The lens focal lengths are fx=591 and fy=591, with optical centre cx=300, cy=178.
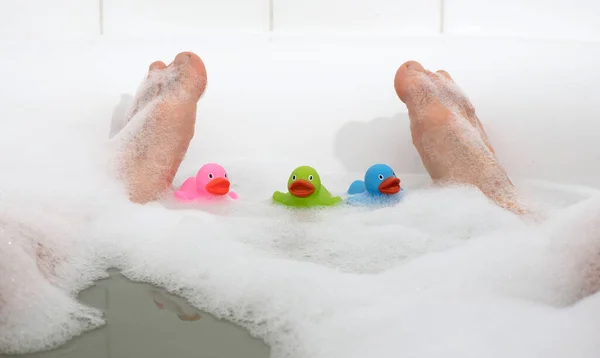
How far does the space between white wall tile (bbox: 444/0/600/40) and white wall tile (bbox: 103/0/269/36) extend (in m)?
0.58

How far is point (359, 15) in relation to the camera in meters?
1.74

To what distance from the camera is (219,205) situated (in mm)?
1114

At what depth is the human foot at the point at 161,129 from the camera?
1152 millimetres

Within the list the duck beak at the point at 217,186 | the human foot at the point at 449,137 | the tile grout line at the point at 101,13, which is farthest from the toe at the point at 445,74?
the tile grout line at the point at 101,13

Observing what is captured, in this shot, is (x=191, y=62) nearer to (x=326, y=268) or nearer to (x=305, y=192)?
(x=305, y=192)

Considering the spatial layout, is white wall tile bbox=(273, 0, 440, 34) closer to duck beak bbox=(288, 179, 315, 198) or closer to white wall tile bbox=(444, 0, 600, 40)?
white wall tile bbox=(444, 0, 600, 40)

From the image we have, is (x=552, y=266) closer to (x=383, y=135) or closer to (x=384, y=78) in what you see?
(x=383, y=135)

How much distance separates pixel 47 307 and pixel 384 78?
1.04 m

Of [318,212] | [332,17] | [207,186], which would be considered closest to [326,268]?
[318,212]

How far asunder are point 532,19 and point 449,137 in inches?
30.6

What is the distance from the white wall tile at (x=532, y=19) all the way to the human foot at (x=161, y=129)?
0.86 m

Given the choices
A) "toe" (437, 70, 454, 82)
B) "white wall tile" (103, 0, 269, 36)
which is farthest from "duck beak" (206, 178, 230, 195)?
"white wall tile" (103, 0, 269, 36)

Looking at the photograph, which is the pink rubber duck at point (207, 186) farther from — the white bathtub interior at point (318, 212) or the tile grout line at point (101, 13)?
the tile grout line at point (101, 13)

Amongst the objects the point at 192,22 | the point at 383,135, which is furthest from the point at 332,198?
the point at 192,22
